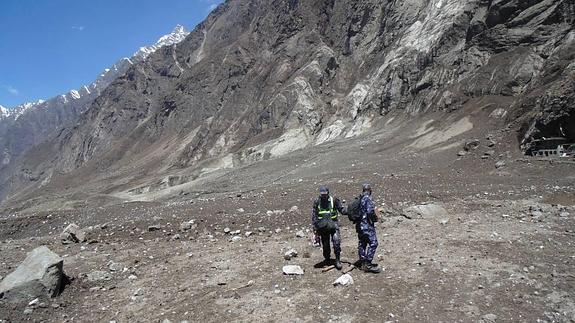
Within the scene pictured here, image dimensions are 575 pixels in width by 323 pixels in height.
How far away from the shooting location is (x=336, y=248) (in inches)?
374

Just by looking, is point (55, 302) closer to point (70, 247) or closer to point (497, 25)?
point (70, 247)

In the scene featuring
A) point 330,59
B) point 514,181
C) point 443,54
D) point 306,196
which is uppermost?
point 330,59

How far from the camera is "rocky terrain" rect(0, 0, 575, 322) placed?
8.34 metres

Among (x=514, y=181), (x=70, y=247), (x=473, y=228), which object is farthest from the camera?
(x=514, y=181)

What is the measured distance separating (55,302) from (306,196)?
36.6 ft

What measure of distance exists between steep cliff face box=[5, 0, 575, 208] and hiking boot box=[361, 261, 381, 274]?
2118 centimetres

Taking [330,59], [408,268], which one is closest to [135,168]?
[330,59]

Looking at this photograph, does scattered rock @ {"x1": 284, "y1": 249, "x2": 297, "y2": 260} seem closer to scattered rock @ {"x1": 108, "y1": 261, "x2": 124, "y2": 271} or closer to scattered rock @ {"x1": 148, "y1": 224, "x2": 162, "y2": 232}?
scattered rock @ {"x1": 108, "y1": 261, "x2": 124, "y2": 271}

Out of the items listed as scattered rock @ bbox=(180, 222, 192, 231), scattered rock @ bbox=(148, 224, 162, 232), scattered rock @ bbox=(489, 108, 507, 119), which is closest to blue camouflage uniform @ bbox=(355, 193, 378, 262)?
scattered rock @ bbox=(180, 222, 192, 231)

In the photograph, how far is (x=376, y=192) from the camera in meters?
17.9

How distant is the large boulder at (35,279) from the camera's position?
29.3 feet

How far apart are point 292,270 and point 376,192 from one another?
9034 millimetres

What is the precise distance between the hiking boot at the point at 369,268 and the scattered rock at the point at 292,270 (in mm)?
1236

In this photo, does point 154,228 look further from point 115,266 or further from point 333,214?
point 333,214
